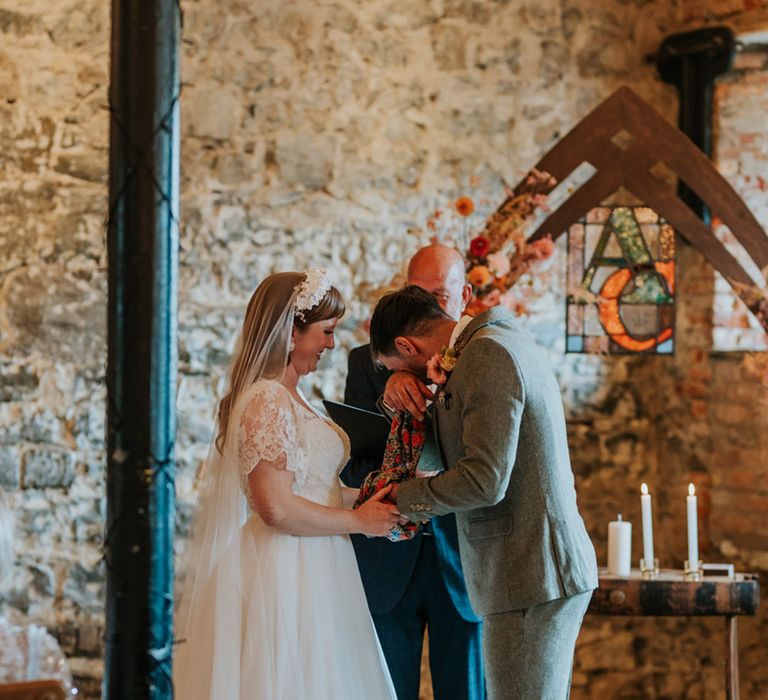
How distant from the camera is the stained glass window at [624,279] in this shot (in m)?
4.52

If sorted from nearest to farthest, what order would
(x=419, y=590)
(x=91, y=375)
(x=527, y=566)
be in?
(x=527, y=566) < (x=419, y=590) < (x=91, y=375)

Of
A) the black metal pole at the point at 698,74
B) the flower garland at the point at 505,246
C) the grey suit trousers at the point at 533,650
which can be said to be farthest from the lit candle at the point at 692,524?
the black metal pole at the point at 698,74

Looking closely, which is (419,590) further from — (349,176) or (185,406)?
(349,176)

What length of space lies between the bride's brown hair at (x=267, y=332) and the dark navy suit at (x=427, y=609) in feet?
1.45

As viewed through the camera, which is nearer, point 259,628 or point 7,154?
point 259,628

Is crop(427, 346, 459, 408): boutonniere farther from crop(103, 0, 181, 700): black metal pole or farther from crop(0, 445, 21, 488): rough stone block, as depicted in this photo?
crop(0, 445, 21, 488): rough stone block

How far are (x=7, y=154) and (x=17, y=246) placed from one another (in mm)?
360

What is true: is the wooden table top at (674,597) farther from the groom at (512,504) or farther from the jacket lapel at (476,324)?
the jacket lapel at (476,324)

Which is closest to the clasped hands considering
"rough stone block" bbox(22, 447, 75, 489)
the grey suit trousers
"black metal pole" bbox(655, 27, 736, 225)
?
the grey suit trousers

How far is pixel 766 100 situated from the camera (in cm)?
511

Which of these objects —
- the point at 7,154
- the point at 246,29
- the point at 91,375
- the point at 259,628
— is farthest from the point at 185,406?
the point at 259,628

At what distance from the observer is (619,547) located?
4.20 m

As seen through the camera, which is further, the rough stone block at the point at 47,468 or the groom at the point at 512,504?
the rough stone block at the point at 47,468

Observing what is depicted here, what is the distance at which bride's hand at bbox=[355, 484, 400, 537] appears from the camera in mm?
2938
